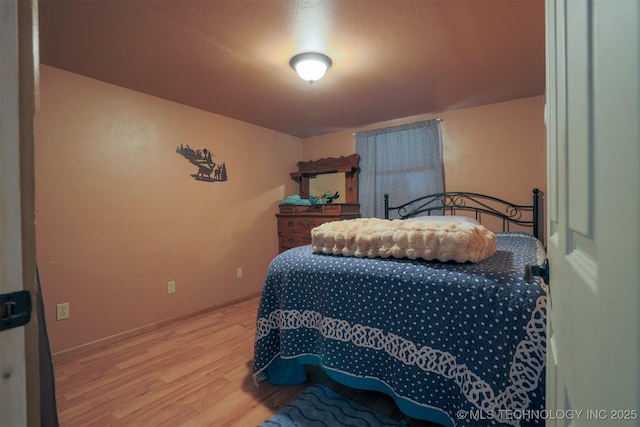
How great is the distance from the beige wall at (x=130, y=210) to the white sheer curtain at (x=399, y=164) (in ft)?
4.96

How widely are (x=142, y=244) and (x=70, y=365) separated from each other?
39.3 inches

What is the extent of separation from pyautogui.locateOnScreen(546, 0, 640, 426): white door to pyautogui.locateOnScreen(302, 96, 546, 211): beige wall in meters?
2.78

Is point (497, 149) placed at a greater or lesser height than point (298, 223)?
greater

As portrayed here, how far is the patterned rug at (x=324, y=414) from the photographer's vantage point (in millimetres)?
1380

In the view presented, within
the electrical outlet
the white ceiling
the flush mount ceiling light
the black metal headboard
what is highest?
the white ceiling

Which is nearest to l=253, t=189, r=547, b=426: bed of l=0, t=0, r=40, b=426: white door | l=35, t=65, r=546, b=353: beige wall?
l=0, t=0, r=40, b=426: white door

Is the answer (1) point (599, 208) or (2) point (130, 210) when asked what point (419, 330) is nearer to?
(1) point (599, 208)

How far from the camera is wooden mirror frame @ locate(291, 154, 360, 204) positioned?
12.3 feet

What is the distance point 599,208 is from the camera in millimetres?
318

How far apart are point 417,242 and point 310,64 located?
1448 millimetres

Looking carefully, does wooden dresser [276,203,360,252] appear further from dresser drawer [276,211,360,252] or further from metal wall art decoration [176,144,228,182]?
metal wall art decoration [176,144,228,182]

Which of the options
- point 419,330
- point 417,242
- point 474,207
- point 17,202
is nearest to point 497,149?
point 474,207

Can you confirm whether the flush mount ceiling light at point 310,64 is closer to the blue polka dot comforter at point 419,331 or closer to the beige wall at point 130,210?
the blue polka dot comforter at point 419,331

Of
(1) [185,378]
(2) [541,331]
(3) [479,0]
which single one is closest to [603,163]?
(2) [541,331]
